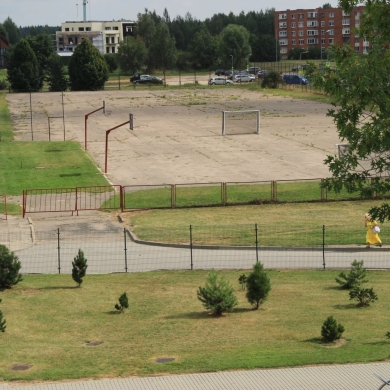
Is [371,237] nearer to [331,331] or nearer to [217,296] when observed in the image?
[217,296]

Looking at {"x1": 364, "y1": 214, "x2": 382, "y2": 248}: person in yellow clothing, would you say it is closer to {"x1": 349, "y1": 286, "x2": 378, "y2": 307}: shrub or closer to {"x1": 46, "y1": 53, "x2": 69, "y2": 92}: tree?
{"x1": 349, "y1": 286, "x2": 378, "y2": 307}: shrub

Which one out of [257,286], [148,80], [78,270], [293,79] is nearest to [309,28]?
[148,80]

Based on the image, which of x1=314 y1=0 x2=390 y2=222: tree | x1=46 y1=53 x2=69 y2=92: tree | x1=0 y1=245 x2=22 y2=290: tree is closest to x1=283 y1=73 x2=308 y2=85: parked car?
x1=46 y1=53 x2=69 y2=92: tree

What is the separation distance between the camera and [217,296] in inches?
822

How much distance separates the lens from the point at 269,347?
17922mm

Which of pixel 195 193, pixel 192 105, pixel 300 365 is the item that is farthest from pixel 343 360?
pixel 192 105

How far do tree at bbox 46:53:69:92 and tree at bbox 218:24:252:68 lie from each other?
4175 centimetres

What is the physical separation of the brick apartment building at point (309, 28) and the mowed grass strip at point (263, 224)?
120m

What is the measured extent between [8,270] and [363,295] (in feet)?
30.9

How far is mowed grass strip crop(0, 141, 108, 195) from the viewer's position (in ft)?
147

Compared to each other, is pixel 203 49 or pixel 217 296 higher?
pixel 203 49

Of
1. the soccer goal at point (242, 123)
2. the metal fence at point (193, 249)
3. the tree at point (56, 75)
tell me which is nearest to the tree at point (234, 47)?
the tree at point (56, 75)

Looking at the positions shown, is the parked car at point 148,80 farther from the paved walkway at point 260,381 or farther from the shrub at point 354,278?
the paved walkway at point 260,381

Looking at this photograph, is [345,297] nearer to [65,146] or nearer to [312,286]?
[312,286]
